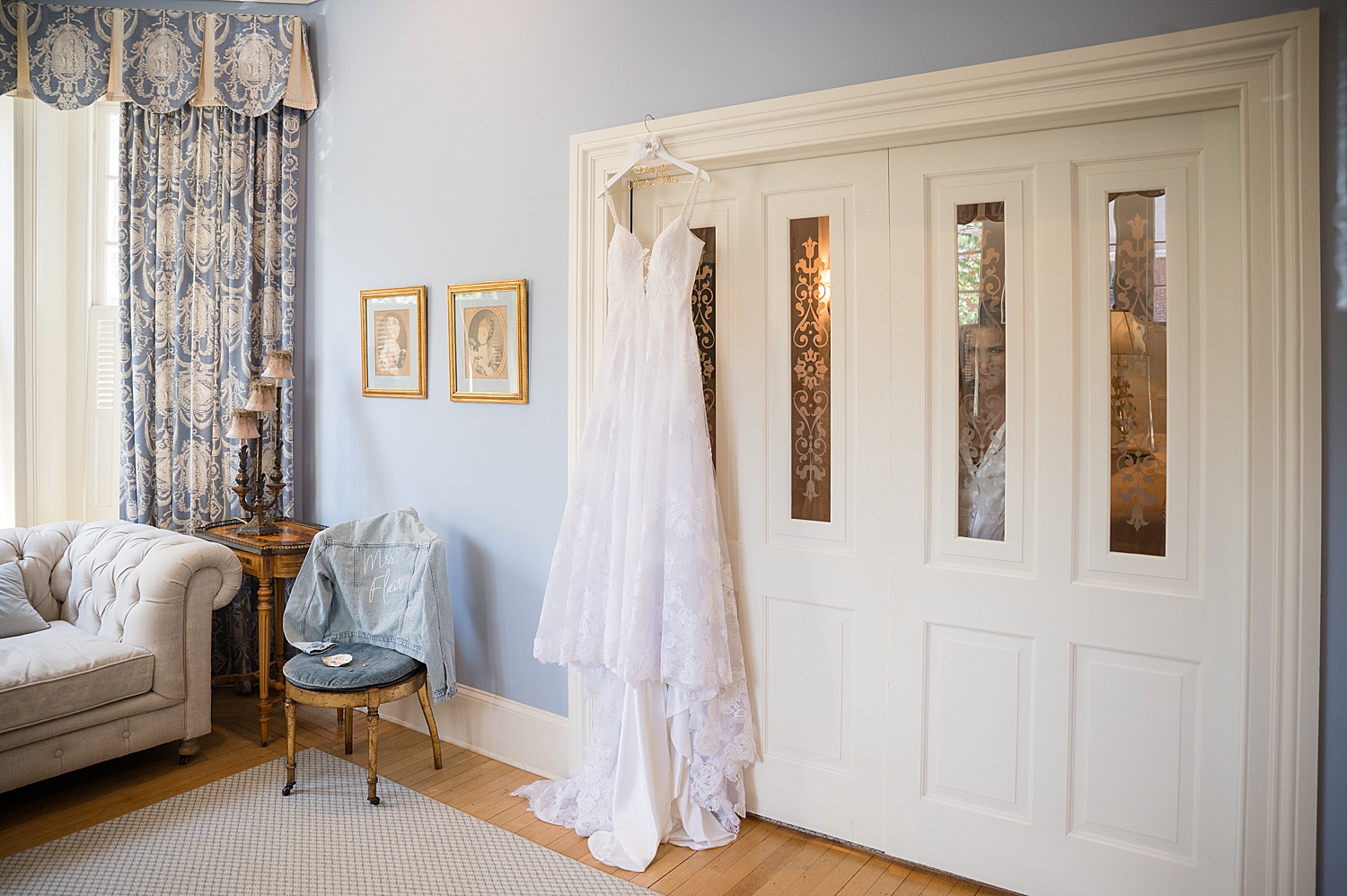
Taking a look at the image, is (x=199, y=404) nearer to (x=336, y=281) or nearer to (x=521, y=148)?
(x=336, y=281)

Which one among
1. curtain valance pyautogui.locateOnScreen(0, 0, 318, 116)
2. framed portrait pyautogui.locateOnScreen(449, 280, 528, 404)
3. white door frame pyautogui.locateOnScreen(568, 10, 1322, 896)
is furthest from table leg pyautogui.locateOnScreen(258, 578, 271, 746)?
white door frame pyautogui.locateOnScreen(568, 10, 1322, 896)

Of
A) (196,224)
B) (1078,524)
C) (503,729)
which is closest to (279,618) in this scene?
(503,729)

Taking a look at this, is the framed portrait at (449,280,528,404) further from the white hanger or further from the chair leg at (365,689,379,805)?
the chair leg at (365,689,379,805)

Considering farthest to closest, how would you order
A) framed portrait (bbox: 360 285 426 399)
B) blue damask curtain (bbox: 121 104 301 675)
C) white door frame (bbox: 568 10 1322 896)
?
blue damask curtain (bbox: 121 104 301 675) < framed portrait (bbox: 360 285 426 399) < white door frame (bbox: 568 10 1322 896)

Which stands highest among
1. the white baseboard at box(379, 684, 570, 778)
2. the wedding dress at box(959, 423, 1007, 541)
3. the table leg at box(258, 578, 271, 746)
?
the wedding dress at box(959, 423, 1007, 541)

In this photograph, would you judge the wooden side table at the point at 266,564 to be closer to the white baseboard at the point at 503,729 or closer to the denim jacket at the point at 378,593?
the denim jacket at the point at 378,593

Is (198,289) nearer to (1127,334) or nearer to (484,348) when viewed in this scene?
(484,348)

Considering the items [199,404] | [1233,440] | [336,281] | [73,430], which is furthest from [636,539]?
[73,430]

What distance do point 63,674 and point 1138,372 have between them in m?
3.22

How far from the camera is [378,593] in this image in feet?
9.99

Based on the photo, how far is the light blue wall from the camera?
1906 millimetres

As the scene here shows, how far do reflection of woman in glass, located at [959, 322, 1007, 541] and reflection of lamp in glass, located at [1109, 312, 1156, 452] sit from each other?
26cm

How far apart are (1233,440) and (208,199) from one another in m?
3.82

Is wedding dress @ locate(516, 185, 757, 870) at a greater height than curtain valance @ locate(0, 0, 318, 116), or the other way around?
curtain valance @ locate(0, 0, 318, 116)
